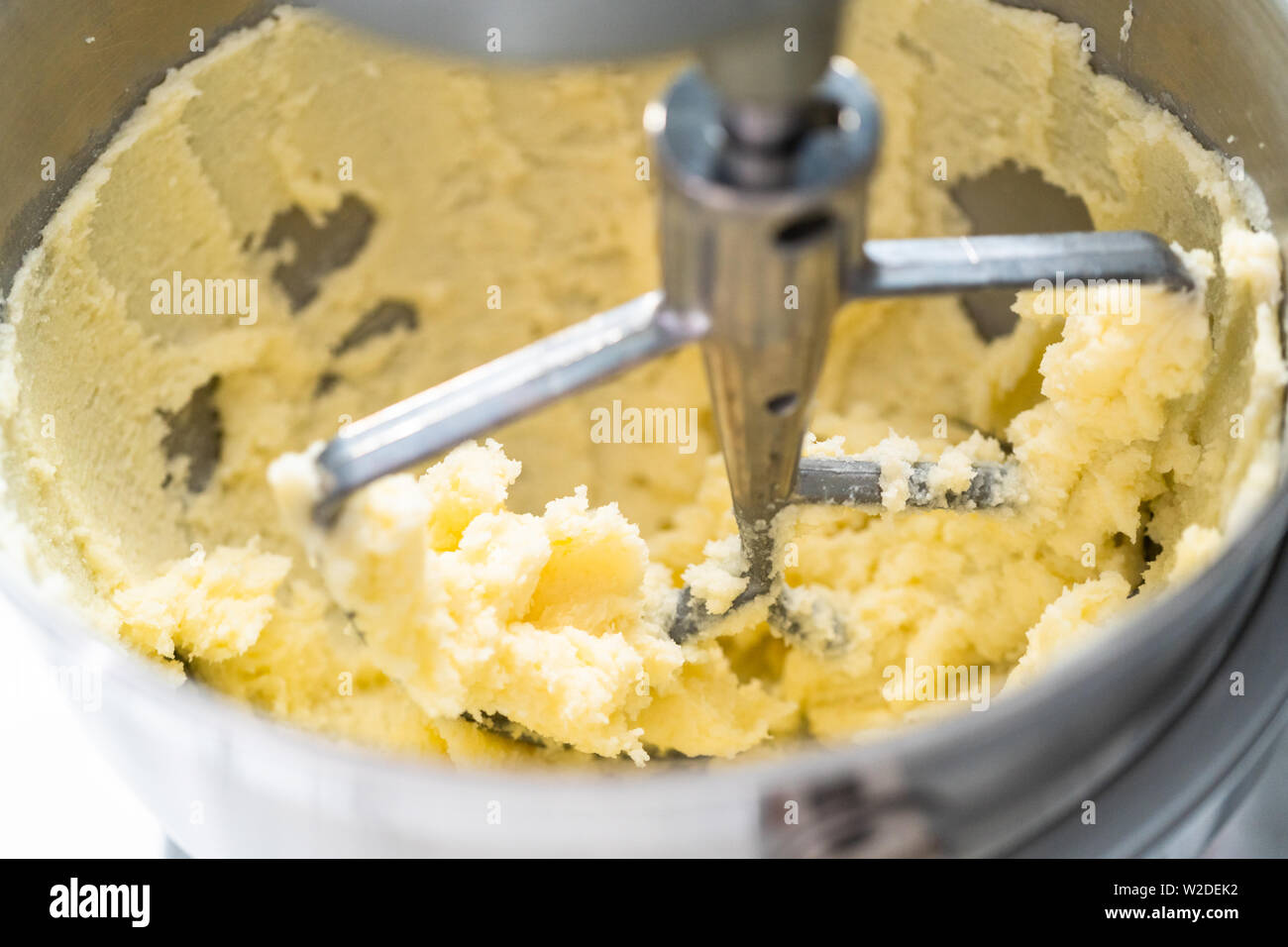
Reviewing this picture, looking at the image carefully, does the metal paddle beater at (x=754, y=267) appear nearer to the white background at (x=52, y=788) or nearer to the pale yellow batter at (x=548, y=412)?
the pale yellow batter at (x=548, y=412)

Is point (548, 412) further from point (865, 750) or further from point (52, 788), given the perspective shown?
point (865, 750)

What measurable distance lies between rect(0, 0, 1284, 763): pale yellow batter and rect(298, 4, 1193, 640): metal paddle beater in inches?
2.8

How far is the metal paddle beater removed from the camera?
0.50 meters

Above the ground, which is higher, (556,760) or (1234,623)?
(1234,623)

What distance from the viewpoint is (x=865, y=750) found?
46 cm

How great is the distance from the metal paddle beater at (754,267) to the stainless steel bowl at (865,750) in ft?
0.48

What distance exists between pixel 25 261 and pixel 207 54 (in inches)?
8.8

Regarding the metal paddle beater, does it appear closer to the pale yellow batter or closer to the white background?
the pale yellow batter

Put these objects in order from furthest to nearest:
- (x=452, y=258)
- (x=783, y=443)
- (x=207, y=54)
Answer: (x=452, y=258), (x=207, y=54), (x=783, y=443)

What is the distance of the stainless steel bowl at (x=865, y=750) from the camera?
482mm
